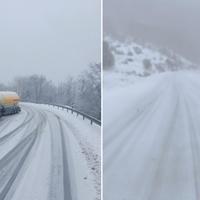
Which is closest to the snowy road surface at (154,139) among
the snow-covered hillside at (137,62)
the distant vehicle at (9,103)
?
the snow-covered hillside at (137,62)

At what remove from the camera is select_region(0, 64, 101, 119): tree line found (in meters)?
1.72

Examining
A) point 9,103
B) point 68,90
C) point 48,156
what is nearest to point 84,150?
point 48,156

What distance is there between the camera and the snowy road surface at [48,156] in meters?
1.57

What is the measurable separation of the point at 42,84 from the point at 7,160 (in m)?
0.40

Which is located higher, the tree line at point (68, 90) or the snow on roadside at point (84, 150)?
the tree line at point (68, 90)

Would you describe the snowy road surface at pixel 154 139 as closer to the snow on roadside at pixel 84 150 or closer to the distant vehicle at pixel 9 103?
the snow on roadside at pixel 84 150

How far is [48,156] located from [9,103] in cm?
33

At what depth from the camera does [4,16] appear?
1716 millimetres

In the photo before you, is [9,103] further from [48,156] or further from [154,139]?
[154,139]

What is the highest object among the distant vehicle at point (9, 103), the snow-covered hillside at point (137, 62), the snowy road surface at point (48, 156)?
the snow-covered hillside at point (137, 62)

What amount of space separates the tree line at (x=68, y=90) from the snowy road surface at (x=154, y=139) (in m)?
0.07

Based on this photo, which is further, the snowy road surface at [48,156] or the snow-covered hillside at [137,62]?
the snow-covered hillside at [137,62]

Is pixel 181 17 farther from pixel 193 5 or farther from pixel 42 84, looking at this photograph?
pixel 42 84

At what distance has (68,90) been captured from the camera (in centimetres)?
180
